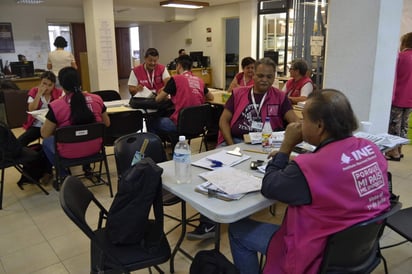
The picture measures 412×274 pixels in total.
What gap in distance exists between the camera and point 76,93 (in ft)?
10.3

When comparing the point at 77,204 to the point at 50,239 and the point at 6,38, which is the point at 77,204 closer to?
the point at 50,239

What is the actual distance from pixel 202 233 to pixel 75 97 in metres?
1.63

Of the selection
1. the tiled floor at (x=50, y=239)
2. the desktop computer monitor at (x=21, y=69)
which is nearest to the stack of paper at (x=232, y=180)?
the tiled floor at (x=50, y=239)

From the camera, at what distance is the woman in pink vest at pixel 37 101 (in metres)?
3.82

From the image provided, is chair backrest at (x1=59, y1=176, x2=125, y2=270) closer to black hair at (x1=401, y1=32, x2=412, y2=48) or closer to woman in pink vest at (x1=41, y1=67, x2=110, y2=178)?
woman in pink vest at (x1=41, y1=67, x2=110, y2=178)

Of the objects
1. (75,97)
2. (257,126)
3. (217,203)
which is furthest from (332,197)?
(75,97)

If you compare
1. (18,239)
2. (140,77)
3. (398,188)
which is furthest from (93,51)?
(398,188)

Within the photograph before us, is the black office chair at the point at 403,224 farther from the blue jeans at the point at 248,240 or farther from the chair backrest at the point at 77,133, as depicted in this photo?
the chair backrest at the point at 77,133

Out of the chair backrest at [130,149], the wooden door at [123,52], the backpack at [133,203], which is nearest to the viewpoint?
the backpack at [133,203]

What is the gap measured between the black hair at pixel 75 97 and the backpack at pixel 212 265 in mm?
1944

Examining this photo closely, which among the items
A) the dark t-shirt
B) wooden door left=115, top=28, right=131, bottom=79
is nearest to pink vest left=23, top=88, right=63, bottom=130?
the dark t-shirt

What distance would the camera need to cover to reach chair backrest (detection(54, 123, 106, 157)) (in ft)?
9.96

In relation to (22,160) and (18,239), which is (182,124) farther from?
(18,239)

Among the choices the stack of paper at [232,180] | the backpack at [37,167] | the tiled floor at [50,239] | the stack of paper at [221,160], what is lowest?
the tiled floor at [50,239]
